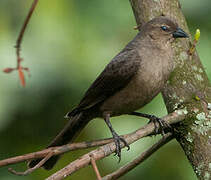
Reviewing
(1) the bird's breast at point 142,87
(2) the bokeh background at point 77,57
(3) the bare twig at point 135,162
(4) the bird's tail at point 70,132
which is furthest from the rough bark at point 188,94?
(4) the bird's tail at point 70,132

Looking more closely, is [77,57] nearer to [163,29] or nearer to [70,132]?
[70,132]

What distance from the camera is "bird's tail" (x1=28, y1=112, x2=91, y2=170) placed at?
3996mm

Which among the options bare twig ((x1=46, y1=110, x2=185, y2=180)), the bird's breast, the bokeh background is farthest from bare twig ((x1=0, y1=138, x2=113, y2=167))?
the bokeh background

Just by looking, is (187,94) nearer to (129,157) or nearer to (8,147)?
(129,157)

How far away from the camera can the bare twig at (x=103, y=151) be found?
2.43m

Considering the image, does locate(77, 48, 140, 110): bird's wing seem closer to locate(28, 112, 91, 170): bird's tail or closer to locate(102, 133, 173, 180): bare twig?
locate(28, 112, 91, 170): bird's tail

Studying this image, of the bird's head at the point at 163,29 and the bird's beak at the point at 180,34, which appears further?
the bird's head at the point at 163,29

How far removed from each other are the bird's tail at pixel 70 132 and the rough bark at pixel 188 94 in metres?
1.07

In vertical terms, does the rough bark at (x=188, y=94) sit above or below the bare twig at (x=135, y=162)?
above

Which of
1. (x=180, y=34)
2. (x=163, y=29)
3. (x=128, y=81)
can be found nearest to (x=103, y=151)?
(x=180, y=34)

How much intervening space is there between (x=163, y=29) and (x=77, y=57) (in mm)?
865

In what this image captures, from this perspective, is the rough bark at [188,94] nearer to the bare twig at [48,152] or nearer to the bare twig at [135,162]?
the bare twig at [135,162]

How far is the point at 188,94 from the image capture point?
3.22 metres

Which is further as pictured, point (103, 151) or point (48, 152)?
point (103, 151)
